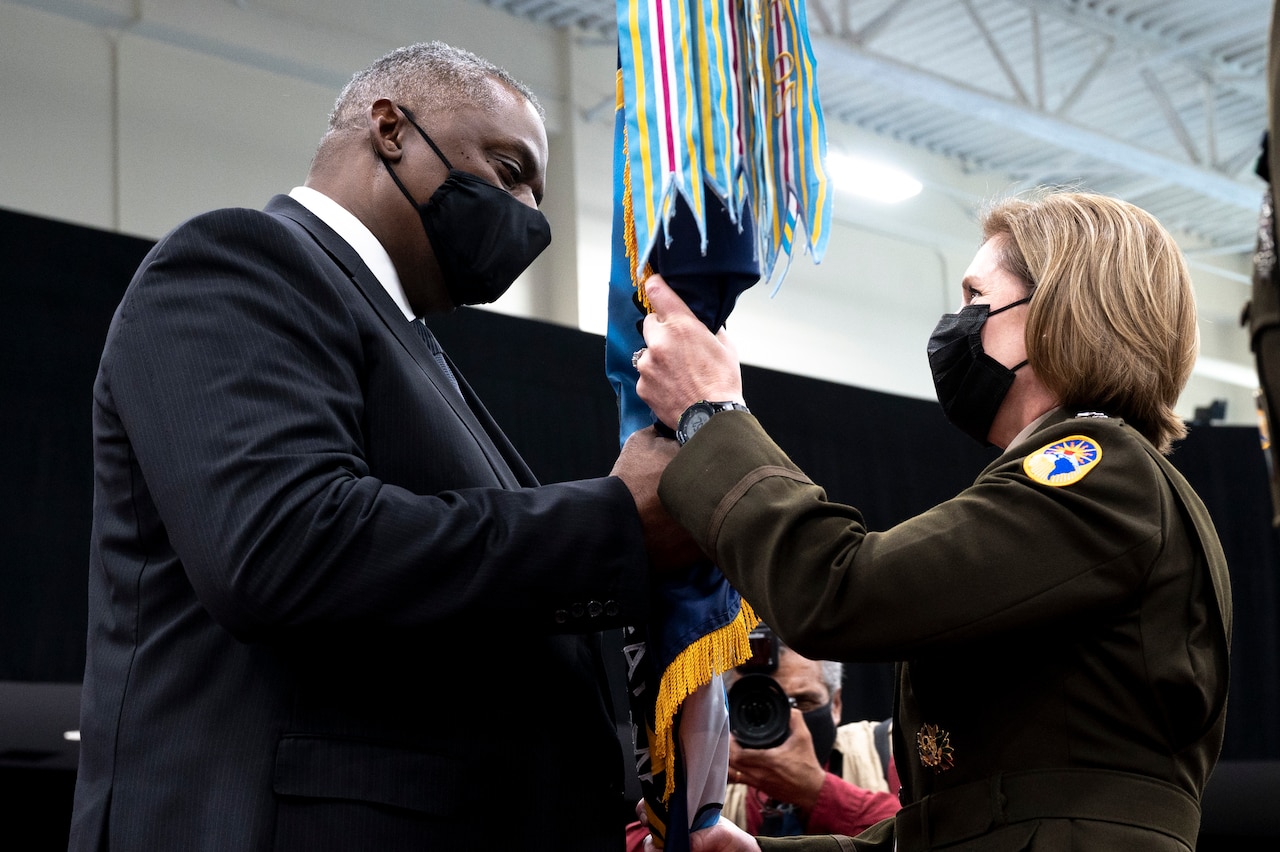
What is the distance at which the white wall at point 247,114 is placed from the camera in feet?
21.0

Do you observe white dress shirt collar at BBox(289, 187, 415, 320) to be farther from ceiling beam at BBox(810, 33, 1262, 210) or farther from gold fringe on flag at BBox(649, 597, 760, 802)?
ceiling beam at BBox(810, 33, 1262, 210)

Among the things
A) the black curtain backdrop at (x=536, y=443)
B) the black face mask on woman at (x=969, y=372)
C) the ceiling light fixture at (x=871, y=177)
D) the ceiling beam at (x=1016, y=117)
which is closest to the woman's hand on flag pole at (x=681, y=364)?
the black face mask on woman at (x=969, y=372)

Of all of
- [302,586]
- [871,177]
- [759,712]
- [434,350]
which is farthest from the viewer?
[871,177]

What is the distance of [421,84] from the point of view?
172cm

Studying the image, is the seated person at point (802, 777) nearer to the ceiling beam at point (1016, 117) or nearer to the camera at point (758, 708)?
the camera at point (758, 708)

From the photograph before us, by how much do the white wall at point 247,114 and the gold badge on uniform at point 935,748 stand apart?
5.75 meters

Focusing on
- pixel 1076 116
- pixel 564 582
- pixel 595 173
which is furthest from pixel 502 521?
pixel 1076 116

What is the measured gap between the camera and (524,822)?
136 cm

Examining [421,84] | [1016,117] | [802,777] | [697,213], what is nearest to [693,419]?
[697,213]

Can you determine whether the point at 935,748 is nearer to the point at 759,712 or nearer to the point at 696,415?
the point at 696,415

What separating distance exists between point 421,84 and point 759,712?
1689 millimetres

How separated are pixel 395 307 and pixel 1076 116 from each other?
8846 millimetres

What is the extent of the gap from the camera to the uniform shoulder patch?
61.6 inches

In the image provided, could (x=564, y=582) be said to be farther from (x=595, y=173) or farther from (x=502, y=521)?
(x=595, y=173)
